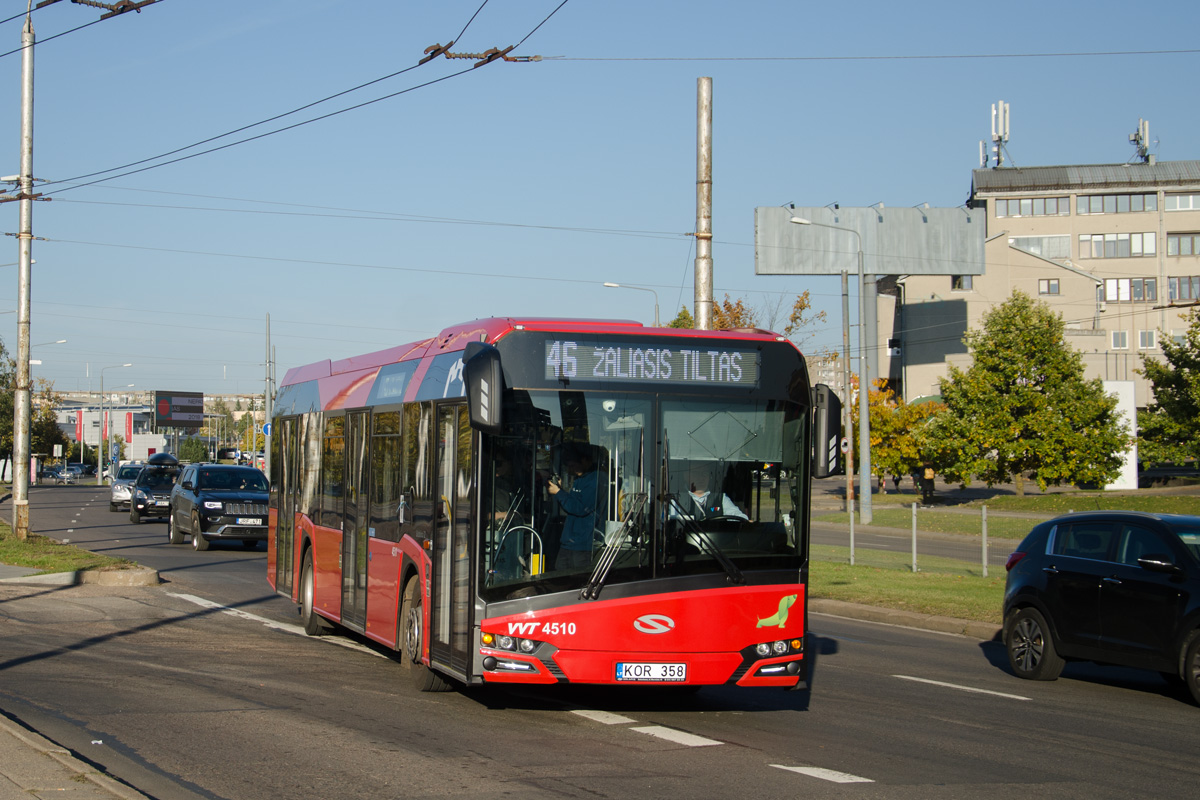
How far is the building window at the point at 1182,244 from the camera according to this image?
289 feet

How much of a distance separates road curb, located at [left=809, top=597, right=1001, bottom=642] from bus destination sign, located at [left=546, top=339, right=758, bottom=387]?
778 cm

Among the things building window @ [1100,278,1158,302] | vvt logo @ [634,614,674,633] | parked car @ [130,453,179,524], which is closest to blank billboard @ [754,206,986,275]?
building window @ [1100,278,1158,302]

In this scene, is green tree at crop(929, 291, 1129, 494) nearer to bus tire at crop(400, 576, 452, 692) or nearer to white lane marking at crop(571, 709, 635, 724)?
bus tire at crop(400, 576, 452, 692)

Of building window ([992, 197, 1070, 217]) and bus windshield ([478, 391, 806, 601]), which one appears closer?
bus windshield ([478, 391, 806, 601])

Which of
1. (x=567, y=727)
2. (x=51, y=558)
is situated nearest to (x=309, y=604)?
(x=567, y=727)

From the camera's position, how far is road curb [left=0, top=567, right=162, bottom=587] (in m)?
18.2

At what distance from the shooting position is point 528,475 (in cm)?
827

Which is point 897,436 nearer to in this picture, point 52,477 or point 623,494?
point 623,494

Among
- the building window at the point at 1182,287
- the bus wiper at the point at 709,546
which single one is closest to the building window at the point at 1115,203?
the building window at the point at 1182,287

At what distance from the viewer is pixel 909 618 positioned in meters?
16.4

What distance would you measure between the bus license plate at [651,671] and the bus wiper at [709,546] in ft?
2.23

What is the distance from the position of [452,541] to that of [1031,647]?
6.11m

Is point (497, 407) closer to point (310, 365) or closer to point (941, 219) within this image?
point (310, 365)

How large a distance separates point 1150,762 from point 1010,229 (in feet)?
289
